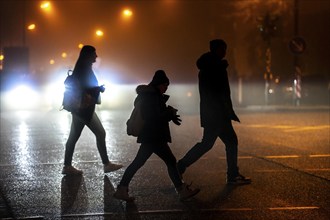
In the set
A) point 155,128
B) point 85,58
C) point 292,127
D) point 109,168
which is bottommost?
point 292,127

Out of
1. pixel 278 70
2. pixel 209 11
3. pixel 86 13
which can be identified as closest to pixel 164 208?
pixel 209 11

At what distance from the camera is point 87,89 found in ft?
29.0

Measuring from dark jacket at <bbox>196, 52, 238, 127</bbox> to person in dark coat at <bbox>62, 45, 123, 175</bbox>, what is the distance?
154 cm

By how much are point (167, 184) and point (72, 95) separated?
1.82m

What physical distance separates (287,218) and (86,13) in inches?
1678

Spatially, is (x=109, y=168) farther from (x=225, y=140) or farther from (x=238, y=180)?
(x=238, y=180)

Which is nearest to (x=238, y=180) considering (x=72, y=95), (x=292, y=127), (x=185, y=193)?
(x=185, y=193)

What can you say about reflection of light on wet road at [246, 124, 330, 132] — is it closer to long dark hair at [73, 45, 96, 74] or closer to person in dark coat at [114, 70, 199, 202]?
long dark hair at [73, 45, 96, 74]

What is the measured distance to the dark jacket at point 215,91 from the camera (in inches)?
317

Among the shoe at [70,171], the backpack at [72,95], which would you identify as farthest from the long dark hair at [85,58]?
the shoe at [70,171]

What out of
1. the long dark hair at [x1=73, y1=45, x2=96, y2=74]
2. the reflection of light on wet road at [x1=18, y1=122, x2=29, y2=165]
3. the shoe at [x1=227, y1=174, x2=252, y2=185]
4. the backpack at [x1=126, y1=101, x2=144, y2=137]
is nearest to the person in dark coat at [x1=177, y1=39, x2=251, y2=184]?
the shoe at [x1=227, y1=174, x2=252, y2=185]

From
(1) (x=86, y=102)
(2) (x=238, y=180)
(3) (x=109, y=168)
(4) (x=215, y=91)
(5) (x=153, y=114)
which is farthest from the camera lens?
(3) (x=109, y=168)

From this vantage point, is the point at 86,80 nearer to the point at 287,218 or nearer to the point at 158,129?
the point at 158,129

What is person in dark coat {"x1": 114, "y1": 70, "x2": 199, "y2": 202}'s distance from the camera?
7.08 metres
